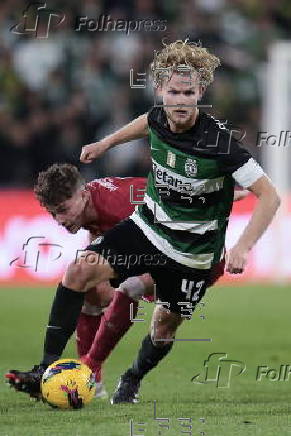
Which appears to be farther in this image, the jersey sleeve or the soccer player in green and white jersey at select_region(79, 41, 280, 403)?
the soccer player in green and white jersey at select_region(79, 41, 280, 403)

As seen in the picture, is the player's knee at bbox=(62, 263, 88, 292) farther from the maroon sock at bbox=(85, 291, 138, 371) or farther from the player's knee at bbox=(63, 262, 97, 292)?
the maroon sock at bbox=(85, 291, 138, 371)

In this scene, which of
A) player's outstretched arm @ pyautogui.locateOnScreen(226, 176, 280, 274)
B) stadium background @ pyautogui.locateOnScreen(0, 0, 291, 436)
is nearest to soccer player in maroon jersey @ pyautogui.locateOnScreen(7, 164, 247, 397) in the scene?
player's outstretched arm @ pyautogui.locateOnScreen(226, 176, 280, 274)

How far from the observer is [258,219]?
5895 millimetres

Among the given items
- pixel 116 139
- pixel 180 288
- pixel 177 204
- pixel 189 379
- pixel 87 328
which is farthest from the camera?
pixel 189 379

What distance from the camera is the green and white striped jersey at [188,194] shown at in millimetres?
6254

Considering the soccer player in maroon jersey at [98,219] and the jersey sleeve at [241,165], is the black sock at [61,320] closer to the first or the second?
the soccer player in maroon jersey at [98,219]

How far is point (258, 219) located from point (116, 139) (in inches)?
47.1

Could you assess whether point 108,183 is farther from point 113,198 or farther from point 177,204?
point 177,204

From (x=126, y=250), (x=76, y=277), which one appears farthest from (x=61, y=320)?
(x=126, y=250)

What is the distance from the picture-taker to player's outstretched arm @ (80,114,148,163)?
667cm

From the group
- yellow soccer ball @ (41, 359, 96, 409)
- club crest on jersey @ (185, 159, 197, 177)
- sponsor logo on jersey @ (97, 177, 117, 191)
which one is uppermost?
club crest on jersey @ (185, 159, 197, 177)

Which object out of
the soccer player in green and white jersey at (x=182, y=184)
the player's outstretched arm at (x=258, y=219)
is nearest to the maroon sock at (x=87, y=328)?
the soccer player in green and white jersey at (x=182, y=184)

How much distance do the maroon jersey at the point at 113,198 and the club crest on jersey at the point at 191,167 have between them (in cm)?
52

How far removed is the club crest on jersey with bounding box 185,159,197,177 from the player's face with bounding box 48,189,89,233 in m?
0.63
